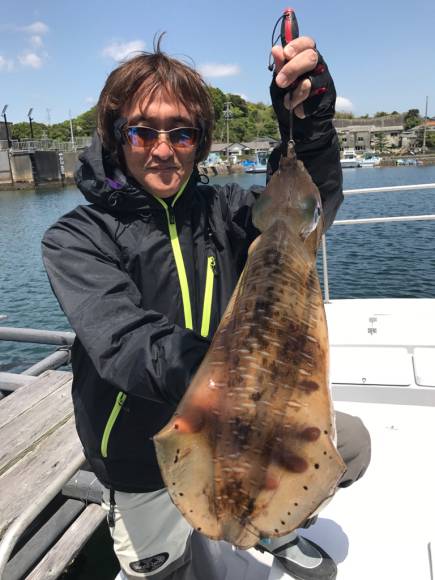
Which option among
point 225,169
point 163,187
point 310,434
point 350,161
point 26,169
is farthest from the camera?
point 350,161

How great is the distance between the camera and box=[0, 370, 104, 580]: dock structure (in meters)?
3.87

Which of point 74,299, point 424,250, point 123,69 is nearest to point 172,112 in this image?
point 123,69

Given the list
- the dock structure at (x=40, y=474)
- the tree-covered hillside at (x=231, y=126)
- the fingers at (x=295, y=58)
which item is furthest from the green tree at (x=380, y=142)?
the fingers at (x=295, y=58)

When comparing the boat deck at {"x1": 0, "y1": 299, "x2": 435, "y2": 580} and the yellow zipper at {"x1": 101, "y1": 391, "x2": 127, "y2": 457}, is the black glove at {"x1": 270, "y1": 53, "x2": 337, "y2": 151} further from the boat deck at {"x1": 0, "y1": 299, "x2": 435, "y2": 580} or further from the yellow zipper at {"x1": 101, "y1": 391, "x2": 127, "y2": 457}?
the boat deck at {"x1": 0, "y1": 299, "x2": 435, "y2": 580}

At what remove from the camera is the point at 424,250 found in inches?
875

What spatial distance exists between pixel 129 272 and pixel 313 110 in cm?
115

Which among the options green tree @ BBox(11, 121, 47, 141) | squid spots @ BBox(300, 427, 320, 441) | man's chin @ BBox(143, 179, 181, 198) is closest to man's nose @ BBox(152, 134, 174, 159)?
man's chin @ BBox(143, 179, 181, 198)

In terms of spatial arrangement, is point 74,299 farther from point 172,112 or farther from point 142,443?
point 172,112

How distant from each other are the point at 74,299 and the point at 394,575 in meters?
2.51

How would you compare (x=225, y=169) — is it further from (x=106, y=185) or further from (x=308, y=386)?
(x=308, y=386)

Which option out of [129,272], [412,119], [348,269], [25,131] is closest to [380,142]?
[412,119]

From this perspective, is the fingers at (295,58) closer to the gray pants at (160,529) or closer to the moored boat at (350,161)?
the gray pants at (160,529)

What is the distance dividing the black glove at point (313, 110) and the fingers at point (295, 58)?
58 millimetres

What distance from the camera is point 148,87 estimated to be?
2318 mm
